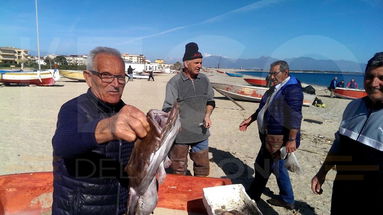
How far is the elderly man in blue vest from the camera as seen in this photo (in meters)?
2.29

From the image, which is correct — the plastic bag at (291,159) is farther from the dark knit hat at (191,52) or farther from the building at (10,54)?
the building at (10,54)

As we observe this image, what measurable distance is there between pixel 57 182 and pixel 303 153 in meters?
7.31

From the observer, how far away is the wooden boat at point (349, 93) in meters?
23.2

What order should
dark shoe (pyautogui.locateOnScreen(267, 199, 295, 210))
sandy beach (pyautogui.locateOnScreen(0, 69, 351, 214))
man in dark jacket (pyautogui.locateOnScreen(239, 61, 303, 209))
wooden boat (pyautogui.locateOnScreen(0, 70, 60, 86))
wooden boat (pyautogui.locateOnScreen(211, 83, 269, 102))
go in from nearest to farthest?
man in dark jacket (pyautogui.locateOnScreen(239, 61, 303, 209)), dark shoe (pyautogui.locateOnScreen(267, 199, 295, 210)), sandy beach (pyautogui.locateOnScreen(0, 69, 351, 214)), wooden boat (pyautogui.locateOnScreen(211, 83, 269, 102)), wooden boat (pyautogui.locateOnScreen(0, 70, 60, 86))

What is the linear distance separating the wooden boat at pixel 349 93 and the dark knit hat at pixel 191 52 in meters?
24.5

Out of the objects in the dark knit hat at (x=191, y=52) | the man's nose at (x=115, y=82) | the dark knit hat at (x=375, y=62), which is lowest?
the man's nose at (x=115, y=82)

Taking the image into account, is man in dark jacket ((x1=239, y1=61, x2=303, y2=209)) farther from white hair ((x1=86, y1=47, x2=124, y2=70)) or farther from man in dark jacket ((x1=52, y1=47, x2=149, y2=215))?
white hair ((x1=86, y1=47, x2=124, y2=70))

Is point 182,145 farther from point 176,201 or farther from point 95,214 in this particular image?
point 95,214

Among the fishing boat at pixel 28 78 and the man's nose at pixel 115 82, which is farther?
the fishing boat at pixel 28 78

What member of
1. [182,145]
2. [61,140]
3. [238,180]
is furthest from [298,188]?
[61,140]

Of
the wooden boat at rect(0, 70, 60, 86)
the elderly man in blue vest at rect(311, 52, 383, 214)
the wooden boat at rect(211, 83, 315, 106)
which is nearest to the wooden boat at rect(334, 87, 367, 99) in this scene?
the wooden boat at rect(211, 83, 315, 106)

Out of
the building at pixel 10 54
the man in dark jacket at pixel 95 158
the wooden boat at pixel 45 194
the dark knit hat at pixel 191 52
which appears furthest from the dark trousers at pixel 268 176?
the building at pixel 10 54

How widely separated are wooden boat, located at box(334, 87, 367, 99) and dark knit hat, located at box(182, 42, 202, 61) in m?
24.5

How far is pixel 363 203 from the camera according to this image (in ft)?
7.95
